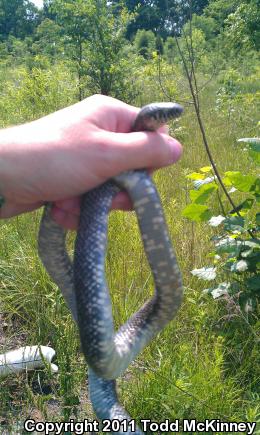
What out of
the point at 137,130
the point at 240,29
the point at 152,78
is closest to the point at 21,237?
the point at 137,130

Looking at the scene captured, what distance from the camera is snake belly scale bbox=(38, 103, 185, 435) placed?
1.49 metres

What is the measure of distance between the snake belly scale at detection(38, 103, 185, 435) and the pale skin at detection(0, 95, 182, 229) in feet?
0.21

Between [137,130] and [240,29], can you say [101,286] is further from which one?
[240,29]

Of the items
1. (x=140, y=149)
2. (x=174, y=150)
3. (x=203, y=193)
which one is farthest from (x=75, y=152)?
(x=203, y=193)

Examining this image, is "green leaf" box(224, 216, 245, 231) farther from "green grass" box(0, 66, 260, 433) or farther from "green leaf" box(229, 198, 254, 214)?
"green grass" box(0, 66, 260, 433)

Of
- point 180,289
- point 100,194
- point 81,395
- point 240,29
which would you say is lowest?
point 81,395

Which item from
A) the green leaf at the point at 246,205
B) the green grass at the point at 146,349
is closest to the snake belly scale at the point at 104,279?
the green grass at the point at 146,349

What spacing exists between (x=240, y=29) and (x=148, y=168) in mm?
11372

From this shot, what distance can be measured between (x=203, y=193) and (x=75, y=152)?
129 cm

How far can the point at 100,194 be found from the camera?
5.45 ft

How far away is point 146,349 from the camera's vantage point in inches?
98.7

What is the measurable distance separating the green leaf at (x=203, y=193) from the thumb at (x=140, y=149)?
981 millimetres

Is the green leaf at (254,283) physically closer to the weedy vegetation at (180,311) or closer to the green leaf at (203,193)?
the weedy vegetation at (180,311)

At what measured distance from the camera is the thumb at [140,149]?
1589mm
